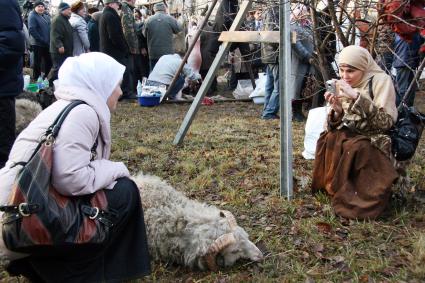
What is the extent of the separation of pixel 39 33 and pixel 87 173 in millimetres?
8974

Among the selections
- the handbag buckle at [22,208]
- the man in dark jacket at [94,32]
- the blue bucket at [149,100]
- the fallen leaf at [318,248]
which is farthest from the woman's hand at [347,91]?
the man in dark jacket at [94,32]

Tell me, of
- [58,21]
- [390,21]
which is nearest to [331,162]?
[390,21]

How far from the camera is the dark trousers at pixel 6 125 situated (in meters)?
3.87

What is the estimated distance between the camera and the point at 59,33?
933 cm

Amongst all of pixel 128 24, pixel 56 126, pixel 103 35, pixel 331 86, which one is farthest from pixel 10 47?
pixel 128 24

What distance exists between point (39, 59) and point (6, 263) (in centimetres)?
910

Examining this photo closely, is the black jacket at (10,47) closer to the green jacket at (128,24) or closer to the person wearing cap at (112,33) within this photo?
the person wearing cap at (112,33)

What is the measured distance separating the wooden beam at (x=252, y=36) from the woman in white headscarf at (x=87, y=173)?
77.3 inches

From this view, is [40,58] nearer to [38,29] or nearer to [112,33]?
[38,29]

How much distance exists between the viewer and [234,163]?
5.03m

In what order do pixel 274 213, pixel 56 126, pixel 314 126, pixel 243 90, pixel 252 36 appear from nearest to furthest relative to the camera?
pixel 56 126, pixel 274 213, pixel 252 36, pixel 314 126, pixel 243 90

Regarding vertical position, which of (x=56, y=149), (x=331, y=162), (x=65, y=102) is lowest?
(x=331, y=162)

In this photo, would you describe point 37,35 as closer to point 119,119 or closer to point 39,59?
point 39,59

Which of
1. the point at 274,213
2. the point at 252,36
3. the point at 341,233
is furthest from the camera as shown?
the point at 252,36
